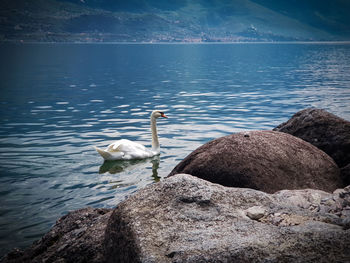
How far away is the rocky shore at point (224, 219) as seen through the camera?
3.47 meters

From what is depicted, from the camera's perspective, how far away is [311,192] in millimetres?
6117

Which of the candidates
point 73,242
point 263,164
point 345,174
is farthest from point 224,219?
point 345,174

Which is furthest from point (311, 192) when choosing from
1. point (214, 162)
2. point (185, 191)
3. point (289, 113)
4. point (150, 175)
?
point (289, 113)

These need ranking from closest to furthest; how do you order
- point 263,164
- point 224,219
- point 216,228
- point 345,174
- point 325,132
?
point 216,228 → point 224,219 → point 263,164 → point 345,174 → point 325,132

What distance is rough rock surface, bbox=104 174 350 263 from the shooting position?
3387 millimetres

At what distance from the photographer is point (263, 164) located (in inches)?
279

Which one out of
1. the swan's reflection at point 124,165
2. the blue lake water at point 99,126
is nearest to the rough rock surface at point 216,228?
the blue lake water at point 99,126

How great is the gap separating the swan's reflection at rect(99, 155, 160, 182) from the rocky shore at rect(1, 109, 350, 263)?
17.9 feet

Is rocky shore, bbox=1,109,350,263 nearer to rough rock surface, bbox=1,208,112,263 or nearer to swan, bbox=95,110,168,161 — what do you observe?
rough rock surface, bbox=1,208,112,263

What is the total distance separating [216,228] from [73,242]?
2.45 meters

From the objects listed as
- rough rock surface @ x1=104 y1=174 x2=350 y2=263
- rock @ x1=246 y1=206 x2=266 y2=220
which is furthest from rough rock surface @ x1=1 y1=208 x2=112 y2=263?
rock @ x1=246 y1=206 x2=266 y2=220

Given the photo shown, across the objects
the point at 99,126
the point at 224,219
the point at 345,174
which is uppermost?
the point at 224,219

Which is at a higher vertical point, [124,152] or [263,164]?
[263,164]

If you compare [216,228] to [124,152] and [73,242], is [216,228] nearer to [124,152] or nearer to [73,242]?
[73,242]
